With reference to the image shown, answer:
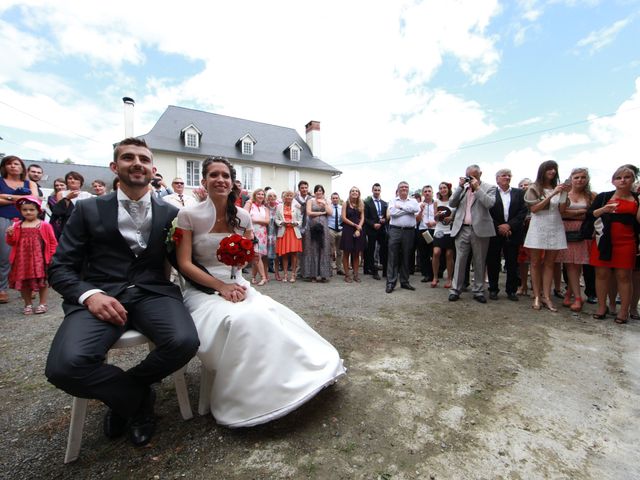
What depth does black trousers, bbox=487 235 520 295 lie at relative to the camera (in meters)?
5.54

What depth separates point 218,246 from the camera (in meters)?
2.55

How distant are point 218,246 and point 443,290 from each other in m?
5.01

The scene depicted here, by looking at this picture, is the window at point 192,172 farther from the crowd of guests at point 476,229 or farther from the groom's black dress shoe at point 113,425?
the groom's black dress shoe at point 113,425

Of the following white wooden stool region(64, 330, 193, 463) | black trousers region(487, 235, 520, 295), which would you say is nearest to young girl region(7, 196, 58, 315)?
white wooden stool region(64, 330, 193, 463)

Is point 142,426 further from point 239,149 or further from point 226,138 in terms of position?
point 226,138

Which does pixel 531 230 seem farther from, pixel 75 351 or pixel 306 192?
pixel 75 351

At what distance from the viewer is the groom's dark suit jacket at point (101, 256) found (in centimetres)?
215

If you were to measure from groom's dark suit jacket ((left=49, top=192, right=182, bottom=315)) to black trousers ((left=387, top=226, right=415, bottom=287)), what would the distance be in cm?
468

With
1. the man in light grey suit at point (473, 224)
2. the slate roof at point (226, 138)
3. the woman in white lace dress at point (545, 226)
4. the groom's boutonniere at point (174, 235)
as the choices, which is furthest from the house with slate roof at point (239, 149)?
the woman in white lace dress at point (545, 226)

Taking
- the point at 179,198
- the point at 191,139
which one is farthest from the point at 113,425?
the point at 191,139

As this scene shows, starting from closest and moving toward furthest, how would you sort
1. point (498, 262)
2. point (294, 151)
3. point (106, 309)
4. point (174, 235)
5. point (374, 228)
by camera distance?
point (106, 309)
point (174, 235)
point (498, 262)
point (374, 228)
point (294, 151)

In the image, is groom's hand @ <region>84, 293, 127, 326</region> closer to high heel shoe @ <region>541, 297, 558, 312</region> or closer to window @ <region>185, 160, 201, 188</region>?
high heel shoe @ <region>541, 297, 558, 312</region>

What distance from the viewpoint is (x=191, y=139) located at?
21828 mm

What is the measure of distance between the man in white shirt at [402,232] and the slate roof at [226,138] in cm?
1857
